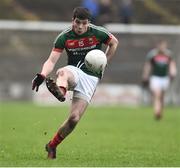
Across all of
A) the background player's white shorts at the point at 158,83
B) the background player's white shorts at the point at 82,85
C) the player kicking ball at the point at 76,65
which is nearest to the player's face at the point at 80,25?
the player kicking ball at the point at 76,65

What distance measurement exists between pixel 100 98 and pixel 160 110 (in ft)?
22.0

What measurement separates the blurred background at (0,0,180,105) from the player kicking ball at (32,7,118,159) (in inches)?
704

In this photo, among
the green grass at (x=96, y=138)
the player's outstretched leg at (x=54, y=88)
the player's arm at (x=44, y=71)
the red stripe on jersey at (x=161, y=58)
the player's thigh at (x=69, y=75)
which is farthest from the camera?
the red stripe on jersey at (x=161, y=58)

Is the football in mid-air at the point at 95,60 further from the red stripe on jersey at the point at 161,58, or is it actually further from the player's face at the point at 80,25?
the red stripe on jersey at the point at 161,58

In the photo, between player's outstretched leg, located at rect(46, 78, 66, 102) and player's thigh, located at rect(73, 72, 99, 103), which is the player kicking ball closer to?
player's thigh, located at rect(73, 72, 99, 103)

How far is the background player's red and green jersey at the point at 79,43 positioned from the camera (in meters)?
12.8

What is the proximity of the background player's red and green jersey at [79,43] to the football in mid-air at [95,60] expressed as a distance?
244 millimetres

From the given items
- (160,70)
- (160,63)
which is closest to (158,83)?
(160,70)

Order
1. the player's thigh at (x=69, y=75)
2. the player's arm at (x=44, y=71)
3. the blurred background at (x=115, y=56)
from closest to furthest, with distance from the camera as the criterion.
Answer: the player's arm at (x=44, y=71)
the player's thigh at (x=69, y=75)
the blurred background at (x=115, y=56)

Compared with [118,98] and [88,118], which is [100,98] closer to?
[118,98]

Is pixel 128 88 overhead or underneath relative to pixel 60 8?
underneath

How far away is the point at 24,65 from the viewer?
1261 inches

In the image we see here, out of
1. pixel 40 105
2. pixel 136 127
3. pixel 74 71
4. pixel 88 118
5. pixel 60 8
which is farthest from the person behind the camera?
pixel 60 8

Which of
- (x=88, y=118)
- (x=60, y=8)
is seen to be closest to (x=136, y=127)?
(x=88, y=118)
